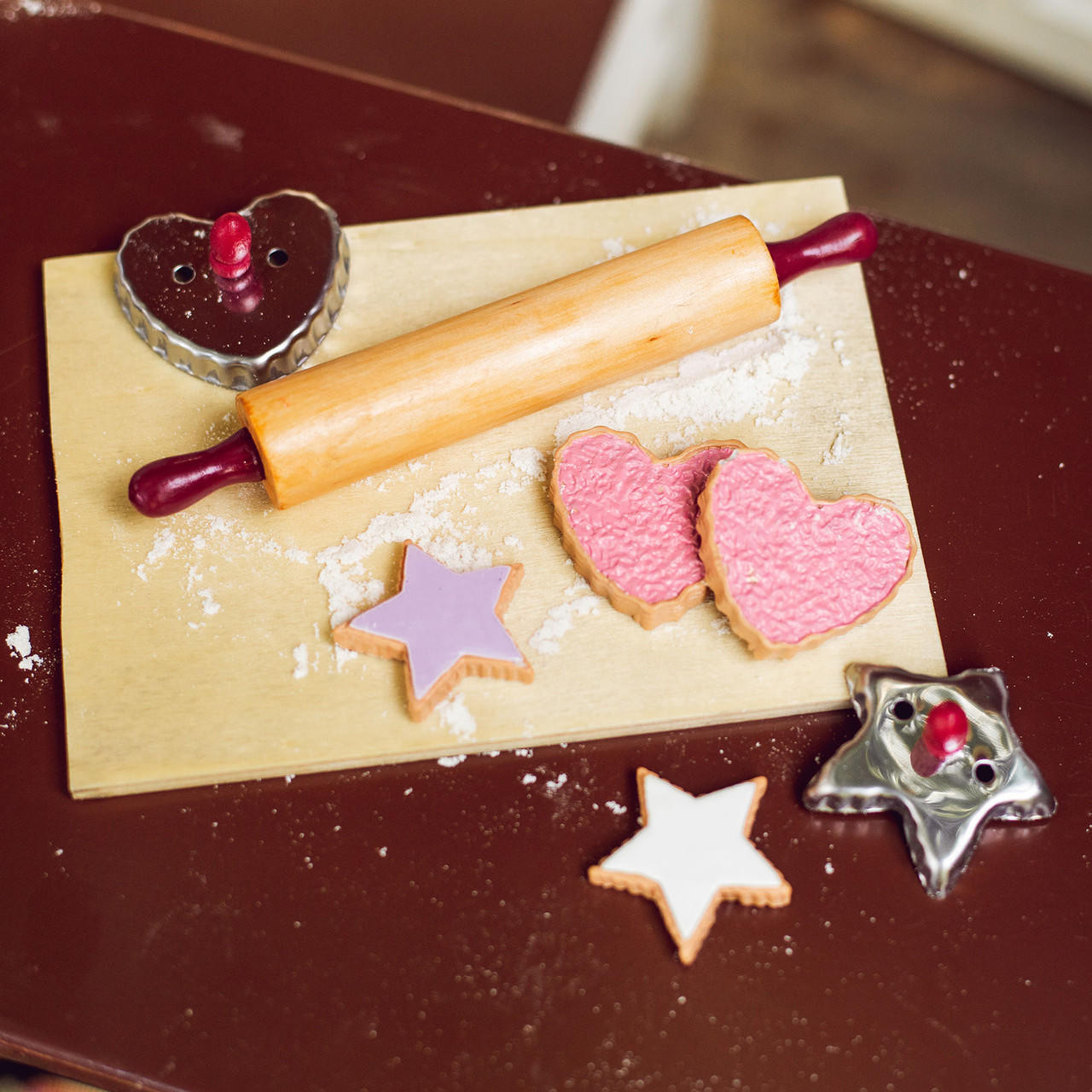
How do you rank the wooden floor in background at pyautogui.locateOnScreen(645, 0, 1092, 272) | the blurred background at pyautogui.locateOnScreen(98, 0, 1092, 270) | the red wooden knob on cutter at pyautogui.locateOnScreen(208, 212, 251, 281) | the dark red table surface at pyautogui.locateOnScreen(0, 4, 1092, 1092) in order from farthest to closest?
1. the wooden floor in background at pyautogui.locateOnScreen(645, 0, 1092, 272)
2. the blurred background at pyautogui.locateOnScreen(98, 0, 1092, 270)
3. the red wooden knob on cutter at pyautogui.locateOnScreen(208, 212, 251, 281)
4. the dark red table surface at pyautogui.locateOnScreen(0, 4, 1092, 1092)

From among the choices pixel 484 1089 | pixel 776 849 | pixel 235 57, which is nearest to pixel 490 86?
pixel 235 57

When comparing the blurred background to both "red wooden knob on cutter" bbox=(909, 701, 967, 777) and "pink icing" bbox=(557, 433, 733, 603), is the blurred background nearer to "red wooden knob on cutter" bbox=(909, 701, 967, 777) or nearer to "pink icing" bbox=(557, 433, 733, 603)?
"pink icing" bbox=(557, 433, 733, 603)

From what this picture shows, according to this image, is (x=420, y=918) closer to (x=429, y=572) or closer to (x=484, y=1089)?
(x=484, y=1089)

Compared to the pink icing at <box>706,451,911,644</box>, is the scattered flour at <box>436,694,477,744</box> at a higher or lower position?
lower

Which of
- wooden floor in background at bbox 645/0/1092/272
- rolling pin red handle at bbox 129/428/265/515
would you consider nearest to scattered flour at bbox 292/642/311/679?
rolling pin red handle at bbox 129/428/265/515

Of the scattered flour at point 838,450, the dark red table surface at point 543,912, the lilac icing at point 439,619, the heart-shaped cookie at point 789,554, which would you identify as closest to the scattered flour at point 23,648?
the dark red table surface at point 543,912

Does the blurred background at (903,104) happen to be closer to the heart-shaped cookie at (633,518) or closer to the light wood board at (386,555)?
the light wood board at (386,555)

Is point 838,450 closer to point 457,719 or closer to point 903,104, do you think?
point 457,719
